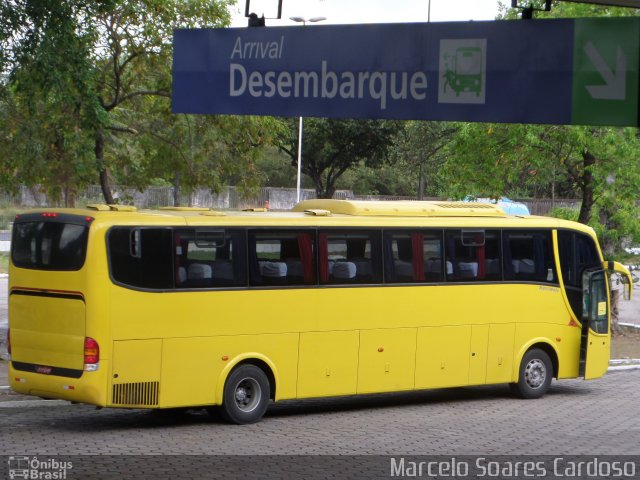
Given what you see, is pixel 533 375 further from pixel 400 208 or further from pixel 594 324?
pixel 400 208

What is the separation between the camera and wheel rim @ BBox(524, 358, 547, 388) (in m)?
19.4

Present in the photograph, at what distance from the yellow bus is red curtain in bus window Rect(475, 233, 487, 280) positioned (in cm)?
2

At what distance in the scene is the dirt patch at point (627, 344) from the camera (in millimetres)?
27516

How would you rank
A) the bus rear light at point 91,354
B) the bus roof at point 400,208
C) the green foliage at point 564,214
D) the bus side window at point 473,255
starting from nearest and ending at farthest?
the bus rear light at point 91,354 < the bus roof at point 400,208 < the bus side window at point 473,255 < the green foliage at point 564,214

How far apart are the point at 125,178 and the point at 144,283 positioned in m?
14.6

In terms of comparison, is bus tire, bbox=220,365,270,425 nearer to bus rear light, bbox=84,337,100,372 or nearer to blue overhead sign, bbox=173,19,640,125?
bus rear light, bbox=84,337,100,372

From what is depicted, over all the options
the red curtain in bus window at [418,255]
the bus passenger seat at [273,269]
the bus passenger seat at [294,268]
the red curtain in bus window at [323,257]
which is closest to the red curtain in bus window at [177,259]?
the bus passenger seat at [273,269]

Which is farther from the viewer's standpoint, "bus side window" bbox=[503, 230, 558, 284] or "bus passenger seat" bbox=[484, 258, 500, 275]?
"bus side window" bbox=[503, 230, 558, 284]

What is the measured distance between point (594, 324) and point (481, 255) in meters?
2.85

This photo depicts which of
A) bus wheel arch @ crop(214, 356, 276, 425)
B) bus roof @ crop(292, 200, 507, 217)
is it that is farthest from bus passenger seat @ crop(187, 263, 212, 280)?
bus roof @ crop(292, 200, 507, 217)

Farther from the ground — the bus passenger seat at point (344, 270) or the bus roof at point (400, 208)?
the bus roof at point (400, 208)

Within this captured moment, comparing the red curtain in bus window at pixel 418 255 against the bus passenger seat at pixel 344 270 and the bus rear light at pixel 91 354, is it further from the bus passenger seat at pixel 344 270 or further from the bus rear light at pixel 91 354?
the bus rear light at pixel 91 354

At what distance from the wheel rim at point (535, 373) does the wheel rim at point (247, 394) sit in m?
5.53

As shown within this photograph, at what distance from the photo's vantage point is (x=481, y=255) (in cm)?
1875
